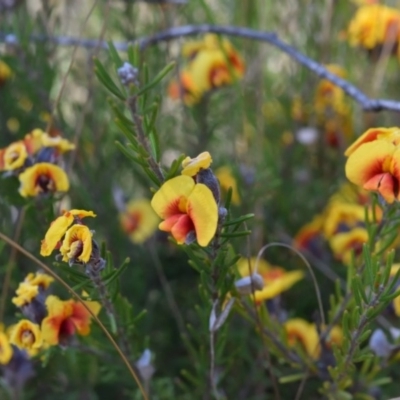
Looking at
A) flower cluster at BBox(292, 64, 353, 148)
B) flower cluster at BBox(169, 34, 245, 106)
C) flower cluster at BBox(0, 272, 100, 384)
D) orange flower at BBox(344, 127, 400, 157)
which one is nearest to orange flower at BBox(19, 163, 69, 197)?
flower cluster at BBox(0, 272, 100, 384)

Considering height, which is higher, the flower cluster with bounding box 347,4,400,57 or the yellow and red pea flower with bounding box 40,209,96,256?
the yellow and red pea flower with bounding box 40,209,96,256

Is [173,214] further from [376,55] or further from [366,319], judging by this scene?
[376,55]

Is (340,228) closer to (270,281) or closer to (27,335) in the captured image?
(270,281)

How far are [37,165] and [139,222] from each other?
0.53 m

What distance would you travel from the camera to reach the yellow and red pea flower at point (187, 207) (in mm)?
540

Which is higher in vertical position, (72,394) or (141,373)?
(141,373)

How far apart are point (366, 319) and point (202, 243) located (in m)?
0.18

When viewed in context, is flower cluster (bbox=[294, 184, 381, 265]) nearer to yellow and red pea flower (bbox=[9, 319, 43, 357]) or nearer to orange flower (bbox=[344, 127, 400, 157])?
orange flower (bbox=[344, 127, 400, 157])

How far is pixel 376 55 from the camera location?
1283mm

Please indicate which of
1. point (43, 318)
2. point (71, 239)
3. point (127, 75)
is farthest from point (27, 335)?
point (127, 75)

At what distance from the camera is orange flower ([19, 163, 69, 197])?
759 mm

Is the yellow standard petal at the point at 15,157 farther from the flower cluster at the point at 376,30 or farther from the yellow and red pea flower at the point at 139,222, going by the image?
the flower cluster at the point at 376,30

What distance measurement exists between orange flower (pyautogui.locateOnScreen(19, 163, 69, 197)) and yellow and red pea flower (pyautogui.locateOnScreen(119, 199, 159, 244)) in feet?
1.60

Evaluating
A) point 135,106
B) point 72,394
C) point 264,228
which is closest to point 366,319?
point 135,106
